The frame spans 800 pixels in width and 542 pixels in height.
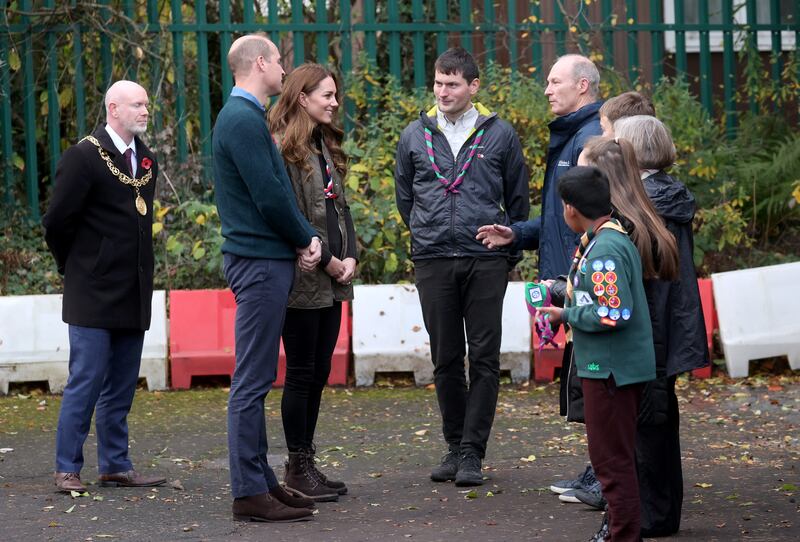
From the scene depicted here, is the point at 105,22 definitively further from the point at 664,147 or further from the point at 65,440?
the point at 664,147

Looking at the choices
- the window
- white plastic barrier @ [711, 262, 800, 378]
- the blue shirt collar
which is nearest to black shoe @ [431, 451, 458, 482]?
the blue shirt collar

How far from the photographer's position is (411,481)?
645 centimetres

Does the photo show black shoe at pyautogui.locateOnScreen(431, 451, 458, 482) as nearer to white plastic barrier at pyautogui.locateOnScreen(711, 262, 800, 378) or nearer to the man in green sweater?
the man in green sweater

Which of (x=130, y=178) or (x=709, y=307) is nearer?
(x=130, y=178)

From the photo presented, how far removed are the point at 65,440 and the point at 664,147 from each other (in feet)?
10.5

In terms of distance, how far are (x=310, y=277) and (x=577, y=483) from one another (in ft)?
5.20

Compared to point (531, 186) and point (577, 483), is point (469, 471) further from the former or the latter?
point (531, 186)

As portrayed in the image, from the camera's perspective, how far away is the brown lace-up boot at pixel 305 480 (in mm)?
6055

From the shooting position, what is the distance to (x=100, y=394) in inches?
256

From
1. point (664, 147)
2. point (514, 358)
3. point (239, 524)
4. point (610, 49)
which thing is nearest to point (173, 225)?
point (514, 358)

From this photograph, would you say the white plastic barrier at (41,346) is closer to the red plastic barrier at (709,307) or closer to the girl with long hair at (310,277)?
the girl with long hair at (310,277)

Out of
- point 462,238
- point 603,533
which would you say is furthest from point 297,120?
point 603,533

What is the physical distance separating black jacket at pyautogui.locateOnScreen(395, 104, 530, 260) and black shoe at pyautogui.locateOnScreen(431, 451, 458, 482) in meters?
1.04

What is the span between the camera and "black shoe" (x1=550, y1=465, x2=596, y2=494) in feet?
19.5
